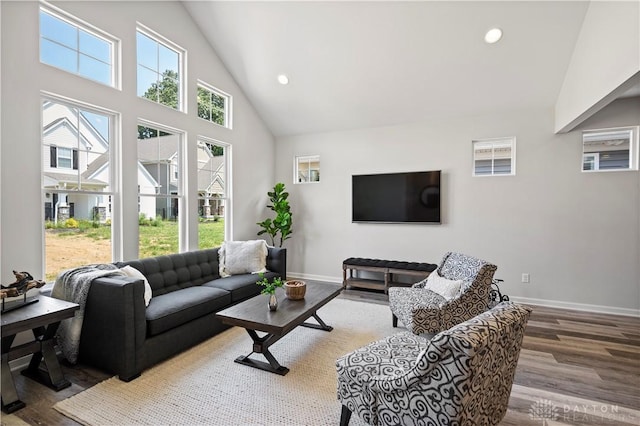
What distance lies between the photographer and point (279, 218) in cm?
543

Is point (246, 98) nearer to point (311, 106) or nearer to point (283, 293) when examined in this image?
point (311, 106)

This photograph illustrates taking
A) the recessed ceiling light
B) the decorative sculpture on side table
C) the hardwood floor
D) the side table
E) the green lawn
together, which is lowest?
the hardwood floor

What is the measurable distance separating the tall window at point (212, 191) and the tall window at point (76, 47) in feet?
4.69

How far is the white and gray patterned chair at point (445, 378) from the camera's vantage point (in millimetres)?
1305

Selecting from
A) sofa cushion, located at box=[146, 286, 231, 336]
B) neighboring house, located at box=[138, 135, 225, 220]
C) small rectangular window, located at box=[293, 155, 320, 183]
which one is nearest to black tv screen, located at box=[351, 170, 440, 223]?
small rectangular window, located at box=[293, 155, 320, 183]

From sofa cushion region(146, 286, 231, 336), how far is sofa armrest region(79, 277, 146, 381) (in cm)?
14

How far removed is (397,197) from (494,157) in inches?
59.9

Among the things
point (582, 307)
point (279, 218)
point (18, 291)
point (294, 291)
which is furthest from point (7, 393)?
point (582, 307)

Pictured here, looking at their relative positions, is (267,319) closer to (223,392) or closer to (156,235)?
(223,392)

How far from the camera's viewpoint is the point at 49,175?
2.86 m

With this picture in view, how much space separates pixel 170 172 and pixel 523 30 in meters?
4.59

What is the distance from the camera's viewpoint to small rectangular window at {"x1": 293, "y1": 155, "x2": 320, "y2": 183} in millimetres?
5762

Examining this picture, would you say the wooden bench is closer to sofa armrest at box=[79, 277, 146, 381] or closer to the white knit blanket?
sofa armrest at box=[79, 277, 146, 381]

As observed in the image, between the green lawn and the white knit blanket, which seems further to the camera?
the green lawn
